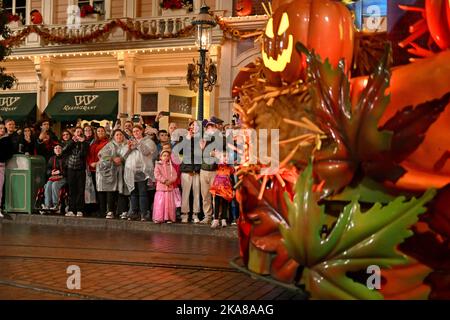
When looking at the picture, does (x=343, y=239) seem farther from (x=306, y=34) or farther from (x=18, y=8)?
(x=18, y=8)

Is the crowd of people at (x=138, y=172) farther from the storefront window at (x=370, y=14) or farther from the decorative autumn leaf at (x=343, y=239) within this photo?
the decorative autumn leaf at (x=343, y=239)

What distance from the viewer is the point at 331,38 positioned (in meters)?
3.36

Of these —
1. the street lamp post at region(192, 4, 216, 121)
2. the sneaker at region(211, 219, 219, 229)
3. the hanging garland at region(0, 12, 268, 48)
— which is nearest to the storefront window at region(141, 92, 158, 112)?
the hanging garland at region(0, 12, 268, 48)

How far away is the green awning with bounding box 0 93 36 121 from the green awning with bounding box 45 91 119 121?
0.78 m

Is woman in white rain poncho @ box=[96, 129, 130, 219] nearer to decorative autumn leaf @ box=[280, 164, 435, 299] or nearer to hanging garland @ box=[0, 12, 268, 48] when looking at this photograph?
hanging garland @ box=[0, 12, 268, 48]

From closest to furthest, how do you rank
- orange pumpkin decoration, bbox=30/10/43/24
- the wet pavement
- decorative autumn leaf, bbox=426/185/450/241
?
decorative autumn leaf, bbox=426/185/450/241 < the wet pavement < orange pumpkin decoration, bbox=30/10/43/24

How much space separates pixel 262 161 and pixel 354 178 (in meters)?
0.69

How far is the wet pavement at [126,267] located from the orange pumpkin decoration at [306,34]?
1911 mm

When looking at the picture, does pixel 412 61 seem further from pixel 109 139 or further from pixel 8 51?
pixel 8 51

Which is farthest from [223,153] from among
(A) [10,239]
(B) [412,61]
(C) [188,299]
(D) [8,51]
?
(D) [8,51]

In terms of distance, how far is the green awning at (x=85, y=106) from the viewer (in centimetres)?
1889

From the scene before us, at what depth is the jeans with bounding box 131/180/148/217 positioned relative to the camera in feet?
32.8

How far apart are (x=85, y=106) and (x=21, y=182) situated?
8.61 meters

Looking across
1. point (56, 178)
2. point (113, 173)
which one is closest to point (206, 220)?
point (113, 173)
